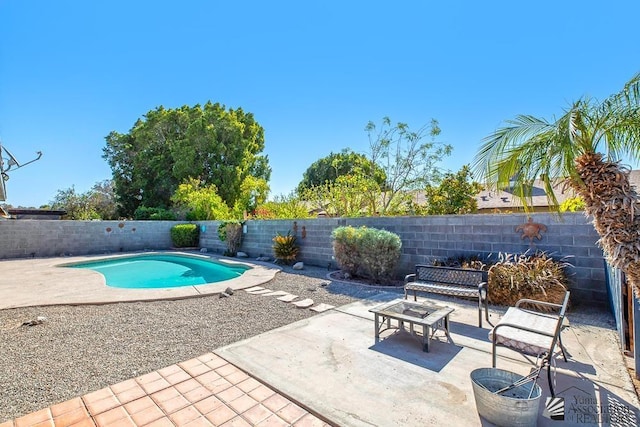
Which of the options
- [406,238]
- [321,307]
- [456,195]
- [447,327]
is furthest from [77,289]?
[456,195]

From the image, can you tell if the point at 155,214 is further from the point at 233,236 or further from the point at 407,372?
the point at 407,372

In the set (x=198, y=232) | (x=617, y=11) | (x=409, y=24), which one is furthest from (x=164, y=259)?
A: (x=617, y=11)

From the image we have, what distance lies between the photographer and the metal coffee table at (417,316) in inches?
138

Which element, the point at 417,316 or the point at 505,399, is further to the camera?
the point at 417,316

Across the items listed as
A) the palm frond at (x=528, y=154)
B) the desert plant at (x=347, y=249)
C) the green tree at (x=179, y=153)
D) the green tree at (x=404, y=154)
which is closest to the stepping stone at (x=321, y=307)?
the desert plant at (x=347, y=249)

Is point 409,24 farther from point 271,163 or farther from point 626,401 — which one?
point 271,163

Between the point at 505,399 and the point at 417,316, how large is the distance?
68.5 inches

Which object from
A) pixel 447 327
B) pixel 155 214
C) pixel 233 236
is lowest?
pixel 447 327

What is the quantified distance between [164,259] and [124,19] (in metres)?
9.66

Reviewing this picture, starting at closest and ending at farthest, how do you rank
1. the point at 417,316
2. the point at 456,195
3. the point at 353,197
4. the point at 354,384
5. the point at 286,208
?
1. the point at 354,384
2. the point at 417,316
3. the point at 456,195
4. the point at 353,197
5. the point at 286,208

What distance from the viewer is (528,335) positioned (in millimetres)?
2900

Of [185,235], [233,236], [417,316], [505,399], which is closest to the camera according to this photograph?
[505,399]

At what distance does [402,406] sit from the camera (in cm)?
248

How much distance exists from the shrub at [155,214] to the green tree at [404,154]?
14962mm
